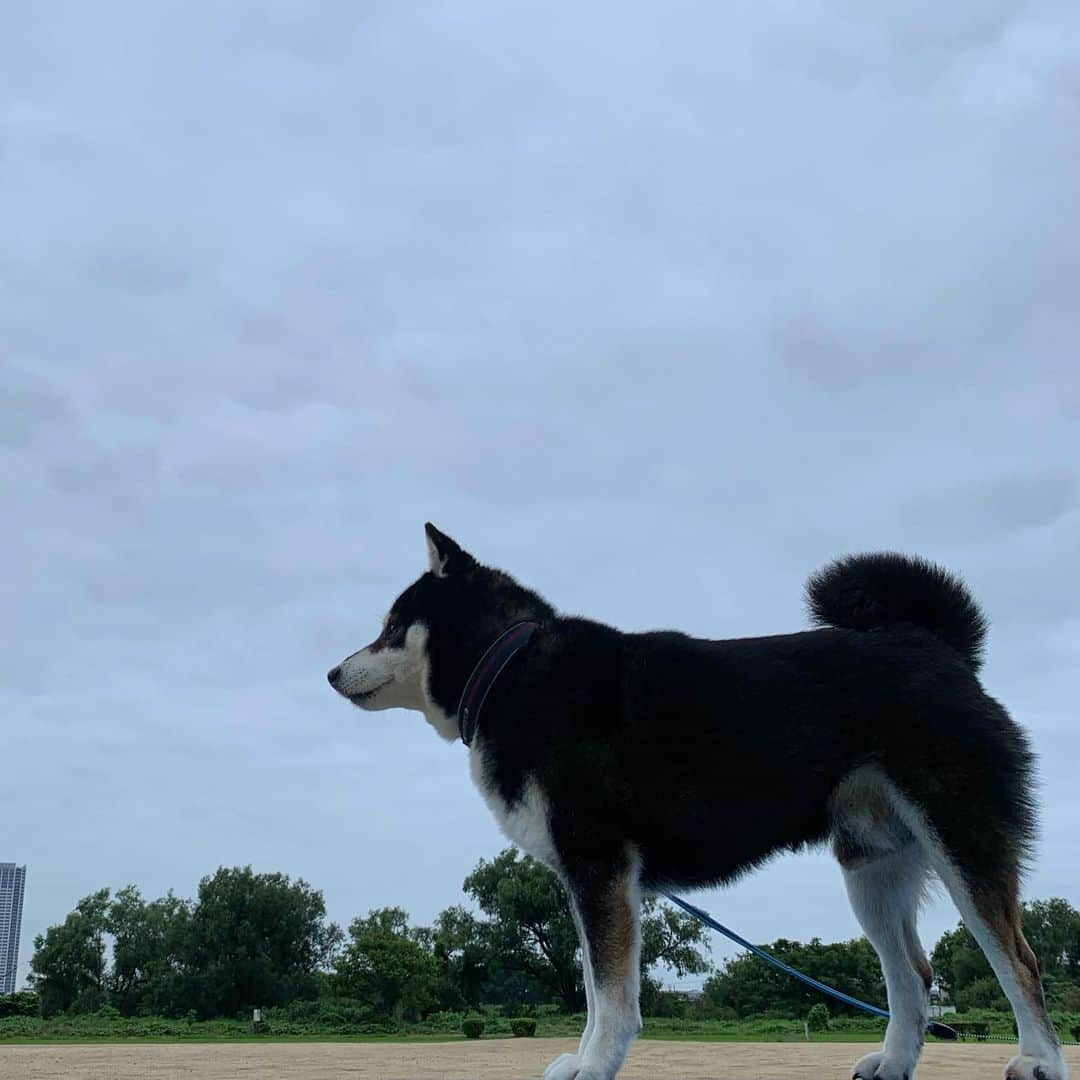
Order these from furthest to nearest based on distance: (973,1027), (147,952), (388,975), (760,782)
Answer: (147,952) < (388,975) < (973,1027) < (760,782)

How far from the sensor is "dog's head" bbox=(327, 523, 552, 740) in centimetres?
584

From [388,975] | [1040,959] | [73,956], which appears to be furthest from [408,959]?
[73,956]

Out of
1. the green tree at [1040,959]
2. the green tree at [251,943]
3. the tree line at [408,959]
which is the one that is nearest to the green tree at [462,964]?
the tree line at [408,959]

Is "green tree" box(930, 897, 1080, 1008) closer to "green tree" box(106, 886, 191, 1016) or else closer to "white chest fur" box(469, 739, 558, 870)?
"white chest fur" box(469, 739, 558, 870)

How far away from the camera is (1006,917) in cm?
476

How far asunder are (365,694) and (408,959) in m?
41.1

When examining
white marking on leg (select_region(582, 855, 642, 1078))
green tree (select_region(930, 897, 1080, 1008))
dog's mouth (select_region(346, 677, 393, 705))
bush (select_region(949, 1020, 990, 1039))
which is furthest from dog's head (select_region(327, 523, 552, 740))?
green tree (select_region(930, 897, 1080, 1008))

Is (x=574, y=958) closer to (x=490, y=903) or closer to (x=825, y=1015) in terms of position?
(x=490, y=903)

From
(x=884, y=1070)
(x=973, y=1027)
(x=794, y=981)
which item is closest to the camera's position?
(x=884, y=1070)

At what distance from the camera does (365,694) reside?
611cm

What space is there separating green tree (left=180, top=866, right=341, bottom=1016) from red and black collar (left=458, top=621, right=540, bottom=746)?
183 ft

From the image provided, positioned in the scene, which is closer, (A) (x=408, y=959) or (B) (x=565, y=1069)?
(B) (x=565, y=1069)

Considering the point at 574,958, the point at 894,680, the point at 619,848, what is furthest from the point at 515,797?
the point at 574,958

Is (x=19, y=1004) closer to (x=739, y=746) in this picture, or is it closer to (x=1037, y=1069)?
(x=739, y=746)
